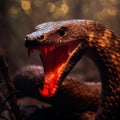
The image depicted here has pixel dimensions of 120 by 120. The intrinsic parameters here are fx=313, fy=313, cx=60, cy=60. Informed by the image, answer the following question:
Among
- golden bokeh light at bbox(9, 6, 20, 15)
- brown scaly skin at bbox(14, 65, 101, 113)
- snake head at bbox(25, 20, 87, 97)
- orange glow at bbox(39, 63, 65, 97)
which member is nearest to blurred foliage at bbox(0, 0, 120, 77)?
golden bokeh light at bbox(9, 6, 20, 15)

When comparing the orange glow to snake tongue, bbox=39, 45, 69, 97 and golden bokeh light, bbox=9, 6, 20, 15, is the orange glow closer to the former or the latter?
snake tongue, bbox=39, 45, 69, 97

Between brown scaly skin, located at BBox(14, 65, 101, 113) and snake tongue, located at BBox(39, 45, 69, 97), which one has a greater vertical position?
snake tongue, located at BBox(39, 45, 69, 97)

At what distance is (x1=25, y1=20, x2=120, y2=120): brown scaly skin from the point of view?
2643 millimetres

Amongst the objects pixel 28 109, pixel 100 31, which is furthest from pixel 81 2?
pixel 100 31

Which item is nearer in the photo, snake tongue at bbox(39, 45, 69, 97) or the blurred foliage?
snake tongue at bbox(39, 45, 69, 97)

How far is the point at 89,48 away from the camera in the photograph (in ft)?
9.11

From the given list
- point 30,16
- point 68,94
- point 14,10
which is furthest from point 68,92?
point 30,16

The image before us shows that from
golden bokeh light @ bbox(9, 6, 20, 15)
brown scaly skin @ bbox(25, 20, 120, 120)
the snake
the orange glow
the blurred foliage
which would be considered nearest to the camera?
the orange glow

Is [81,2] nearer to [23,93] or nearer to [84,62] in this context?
[23,93]

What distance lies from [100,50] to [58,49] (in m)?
0.40

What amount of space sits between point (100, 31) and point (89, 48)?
0.66 feet

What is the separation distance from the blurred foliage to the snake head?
6.62ft

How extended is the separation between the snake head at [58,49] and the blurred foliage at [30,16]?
2.02 meters

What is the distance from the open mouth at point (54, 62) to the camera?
2545mm
